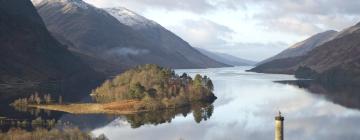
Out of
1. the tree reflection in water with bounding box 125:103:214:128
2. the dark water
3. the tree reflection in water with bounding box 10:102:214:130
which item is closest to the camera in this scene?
the dark water

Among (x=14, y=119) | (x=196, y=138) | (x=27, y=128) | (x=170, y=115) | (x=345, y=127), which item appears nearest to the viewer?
(x=196, y=138)

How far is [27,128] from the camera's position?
6053 inches

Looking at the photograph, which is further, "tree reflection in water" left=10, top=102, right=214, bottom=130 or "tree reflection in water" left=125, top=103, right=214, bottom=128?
"tree reflection in water" left=125, top=103, right=214, bottom=128

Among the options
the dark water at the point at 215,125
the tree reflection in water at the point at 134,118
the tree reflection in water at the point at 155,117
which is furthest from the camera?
the tree reflection in water at the point at 155,117

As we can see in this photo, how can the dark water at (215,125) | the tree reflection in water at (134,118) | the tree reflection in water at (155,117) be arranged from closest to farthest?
the dark water at (215,125) → the tree reflection in water at (134,118) → the tree reflection in water at (155,117)

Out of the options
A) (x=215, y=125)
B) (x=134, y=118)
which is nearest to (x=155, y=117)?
(x=134, y=118)

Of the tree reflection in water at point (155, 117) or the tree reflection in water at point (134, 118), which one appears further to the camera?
the tree reflection in water at point (155, 117)

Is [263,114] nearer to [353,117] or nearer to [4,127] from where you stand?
[353,117]

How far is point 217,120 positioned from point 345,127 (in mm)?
41195

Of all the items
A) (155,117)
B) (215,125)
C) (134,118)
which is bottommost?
(215,125)

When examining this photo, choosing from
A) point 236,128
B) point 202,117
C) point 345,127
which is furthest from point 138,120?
point 345,127

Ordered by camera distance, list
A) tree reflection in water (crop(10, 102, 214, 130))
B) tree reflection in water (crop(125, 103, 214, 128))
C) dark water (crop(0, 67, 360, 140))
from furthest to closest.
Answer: tree reflection in water (crop(125, 103, 214, 128)) → tree reflection in water (crop(10, 102, 214, 130)) → dark water (crop(0, 67, 360, 140))

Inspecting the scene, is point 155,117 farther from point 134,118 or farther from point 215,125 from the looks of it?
point 215,125

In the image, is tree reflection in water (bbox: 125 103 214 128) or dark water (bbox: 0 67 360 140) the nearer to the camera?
dark water (bbox: 0 67 360 140)
